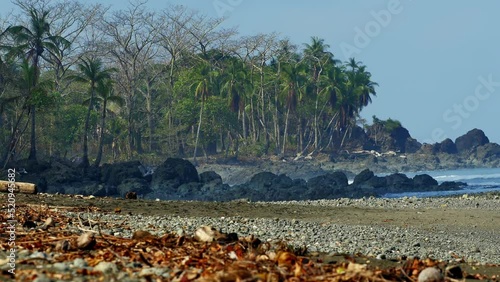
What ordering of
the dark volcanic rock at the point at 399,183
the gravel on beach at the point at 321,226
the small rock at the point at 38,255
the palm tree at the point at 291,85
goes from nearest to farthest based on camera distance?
the small rock at the point at 38,255 → the gravel on beach at the point at 321,226 → the dark volcanic rock at the point at 399,183 → the palm tree at the point at 291,85

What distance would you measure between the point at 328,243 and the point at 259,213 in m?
7.50

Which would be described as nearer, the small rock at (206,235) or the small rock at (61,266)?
the small rock at (61,266)

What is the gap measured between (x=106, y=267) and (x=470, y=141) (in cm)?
10000

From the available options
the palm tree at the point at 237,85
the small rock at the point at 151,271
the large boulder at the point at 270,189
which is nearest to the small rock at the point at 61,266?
the small rock at the point at 151,271

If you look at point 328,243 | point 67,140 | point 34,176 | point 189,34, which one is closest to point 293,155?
point 189,34

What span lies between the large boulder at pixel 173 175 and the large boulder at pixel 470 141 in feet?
187

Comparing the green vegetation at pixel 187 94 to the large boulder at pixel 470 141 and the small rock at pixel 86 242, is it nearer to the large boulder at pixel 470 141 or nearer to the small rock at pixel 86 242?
the large boulder at pixel 470 141

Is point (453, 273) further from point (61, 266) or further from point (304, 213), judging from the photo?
point (304, 213)

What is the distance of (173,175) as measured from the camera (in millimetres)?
51312

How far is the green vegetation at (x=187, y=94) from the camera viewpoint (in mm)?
63875

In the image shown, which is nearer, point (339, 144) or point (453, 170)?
point (339, 144)

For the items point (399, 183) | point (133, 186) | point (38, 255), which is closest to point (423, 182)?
point (399, 183)

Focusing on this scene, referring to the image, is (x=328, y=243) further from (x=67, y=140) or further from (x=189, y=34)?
(x=189, y=34)

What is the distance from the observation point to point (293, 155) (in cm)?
8175
